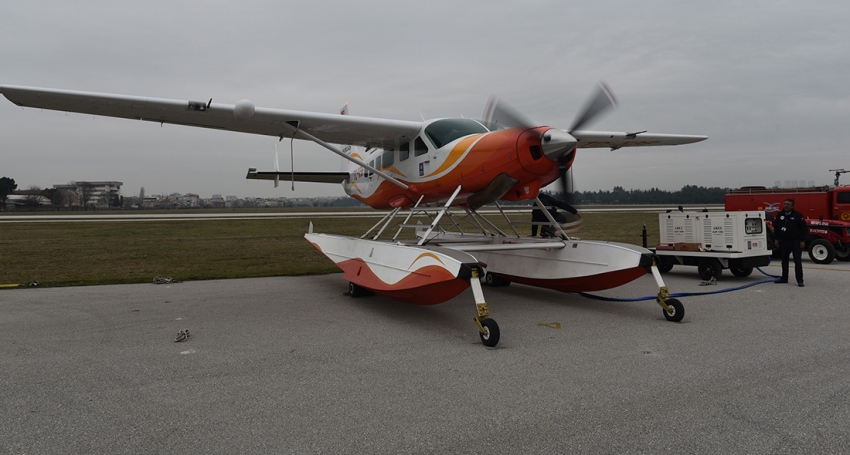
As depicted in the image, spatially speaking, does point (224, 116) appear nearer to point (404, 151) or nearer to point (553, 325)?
point (404, 151)

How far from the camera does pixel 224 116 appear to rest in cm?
802

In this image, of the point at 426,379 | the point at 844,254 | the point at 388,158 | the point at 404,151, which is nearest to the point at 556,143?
the point at 404,151

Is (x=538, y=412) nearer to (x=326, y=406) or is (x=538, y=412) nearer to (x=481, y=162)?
(x=326, y=406)

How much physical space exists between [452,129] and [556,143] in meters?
2.23

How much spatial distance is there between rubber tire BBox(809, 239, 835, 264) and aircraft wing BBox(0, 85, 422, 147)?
34.7 feet

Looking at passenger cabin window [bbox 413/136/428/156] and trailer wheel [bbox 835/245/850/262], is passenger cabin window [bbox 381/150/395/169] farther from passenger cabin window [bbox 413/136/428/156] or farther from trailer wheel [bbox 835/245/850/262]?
trailer wheel [bbox 835/245/850/262]

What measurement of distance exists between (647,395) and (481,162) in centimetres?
438

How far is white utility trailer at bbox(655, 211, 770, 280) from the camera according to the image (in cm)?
977

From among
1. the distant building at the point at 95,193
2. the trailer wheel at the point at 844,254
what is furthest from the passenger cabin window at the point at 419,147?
the distant building at the point at 95,193

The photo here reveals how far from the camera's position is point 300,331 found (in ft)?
19.9

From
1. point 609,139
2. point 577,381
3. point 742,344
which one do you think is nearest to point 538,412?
point 577,381

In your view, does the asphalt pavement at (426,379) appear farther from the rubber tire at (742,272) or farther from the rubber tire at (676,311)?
the rubber tire at (742,272)

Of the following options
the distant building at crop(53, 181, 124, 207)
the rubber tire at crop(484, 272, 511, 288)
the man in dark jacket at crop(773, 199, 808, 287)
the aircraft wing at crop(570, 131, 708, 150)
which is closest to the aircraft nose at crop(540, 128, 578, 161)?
the aircraft wing at crop(570, 131, 708, 150)

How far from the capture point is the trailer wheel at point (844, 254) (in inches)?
500
